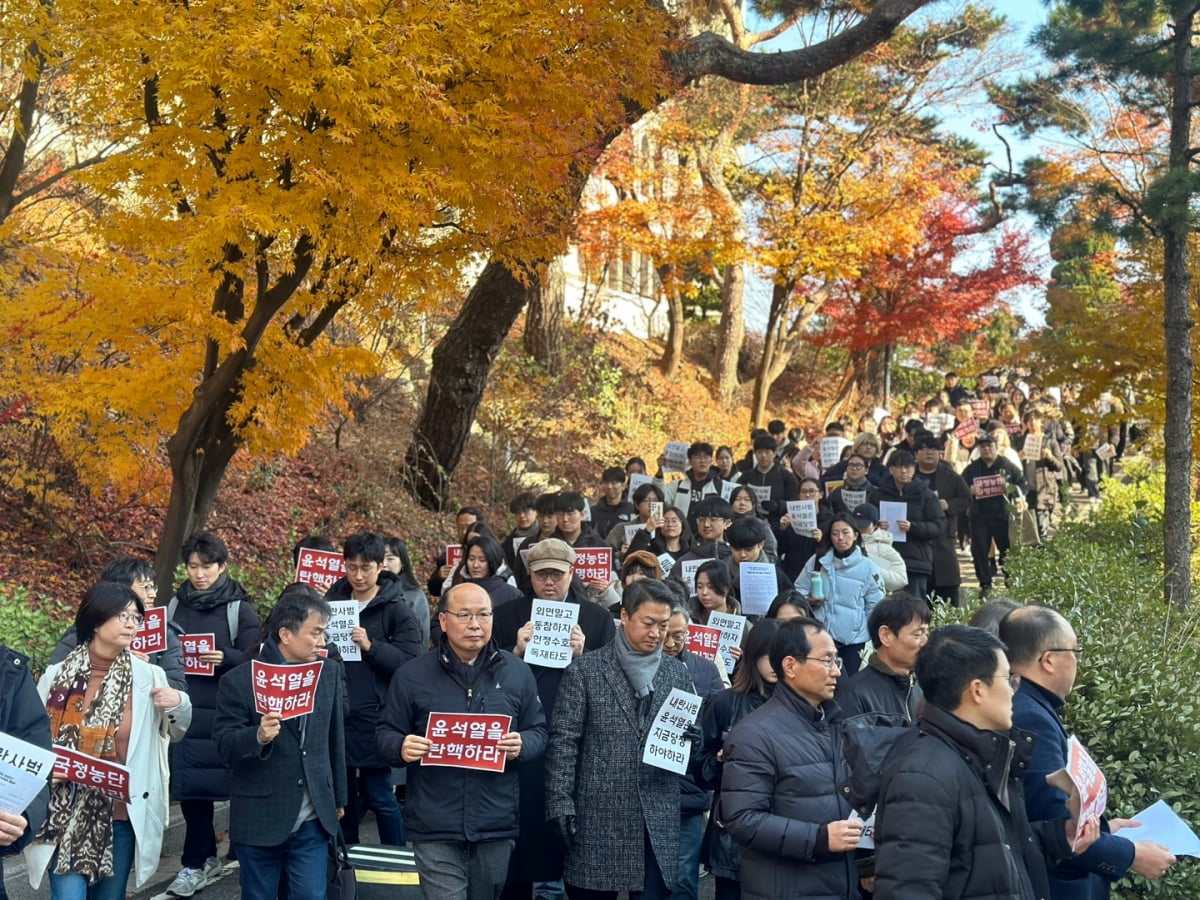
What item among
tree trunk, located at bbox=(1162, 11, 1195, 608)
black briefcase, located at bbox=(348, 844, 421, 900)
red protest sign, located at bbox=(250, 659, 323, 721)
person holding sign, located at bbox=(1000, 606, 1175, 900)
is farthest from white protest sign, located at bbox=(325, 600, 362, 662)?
tree trunk, located at bbox=(1162, 11, 1195, 608)

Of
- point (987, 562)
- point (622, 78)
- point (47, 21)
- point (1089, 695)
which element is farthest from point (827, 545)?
point (47, 21)

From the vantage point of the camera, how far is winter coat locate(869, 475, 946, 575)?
38.2 feet

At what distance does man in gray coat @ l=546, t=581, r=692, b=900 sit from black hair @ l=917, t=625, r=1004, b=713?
6.21ft

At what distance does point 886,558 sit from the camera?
1034cm

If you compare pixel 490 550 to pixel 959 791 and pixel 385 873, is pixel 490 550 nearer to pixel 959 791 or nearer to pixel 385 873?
pixel 385 873

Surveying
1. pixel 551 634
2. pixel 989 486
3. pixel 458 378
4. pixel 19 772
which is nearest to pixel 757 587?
pixel 551 634

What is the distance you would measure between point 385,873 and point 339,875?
0.21 metres

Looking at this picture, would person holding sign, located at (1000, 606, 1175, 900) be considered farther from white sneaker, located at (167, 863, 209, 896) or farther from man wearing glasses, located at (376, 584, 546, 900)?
white sneaker, located at (167, 863, 209, 896)

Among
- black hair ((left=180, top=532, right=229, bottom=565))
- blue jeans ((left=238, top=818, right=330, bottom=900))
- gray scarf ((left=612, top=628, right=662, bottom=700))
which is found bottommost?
blue jeans ((left=238, top=818, right=330, bottom=900))

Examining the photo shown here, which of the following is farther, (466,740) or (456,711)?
(456,711)

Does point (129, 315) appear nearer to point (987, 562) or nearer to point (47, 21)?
point (47, 21)

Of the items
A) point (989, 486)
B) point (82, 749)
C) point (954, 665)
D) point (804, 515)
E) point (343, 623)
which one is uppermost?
point (989, 486)

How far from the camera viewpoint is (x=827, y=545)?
9602 millimetres

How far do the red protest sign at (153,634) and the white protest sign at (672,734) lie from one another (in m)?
2.66
